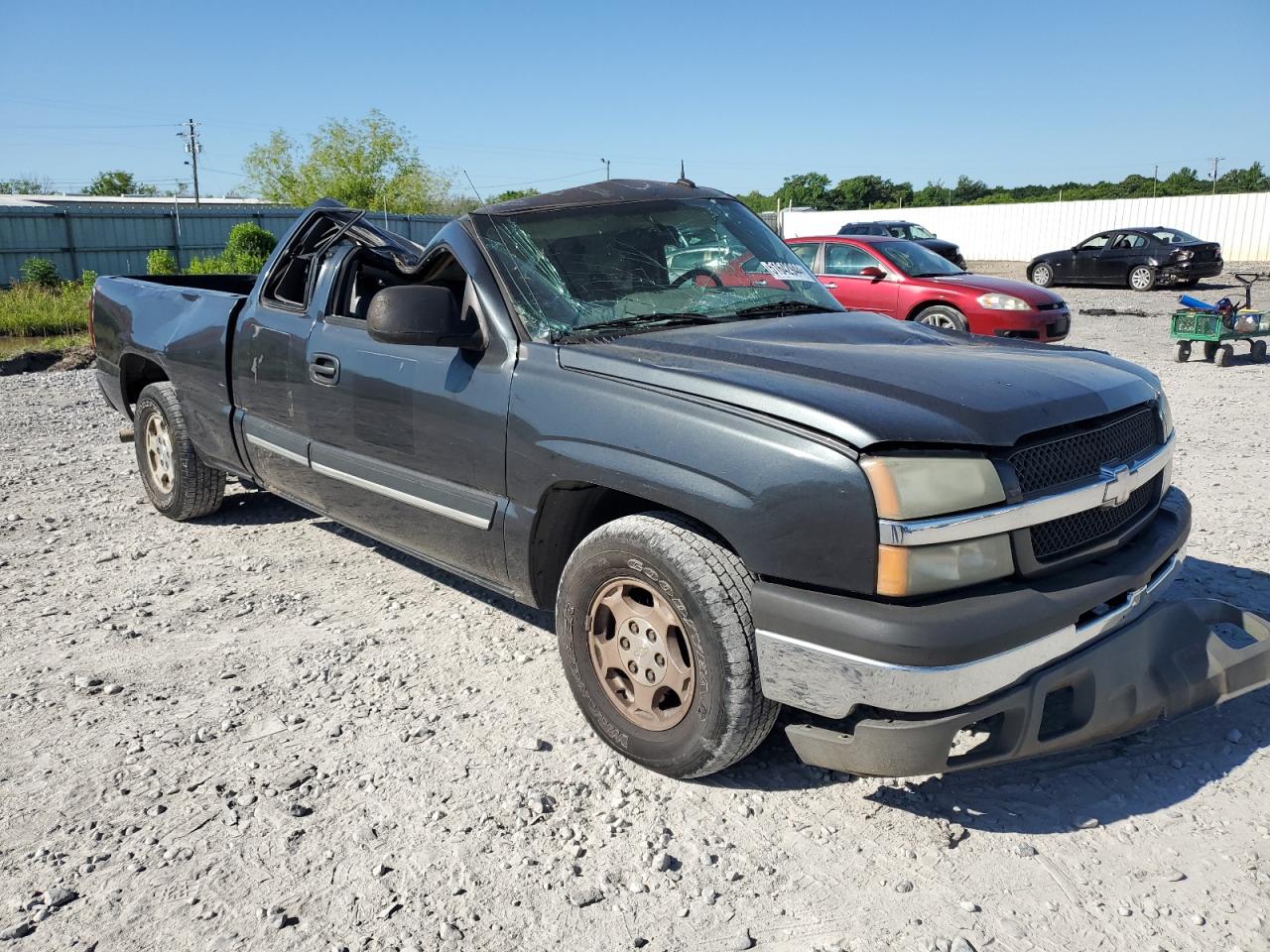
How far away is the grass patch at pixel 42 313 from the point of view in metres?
17.5

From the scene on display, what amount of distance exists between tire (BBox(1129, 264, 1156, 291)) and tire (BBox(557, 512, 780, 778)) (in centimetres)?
2377

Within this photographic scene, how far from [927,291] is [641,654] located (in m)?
10.0

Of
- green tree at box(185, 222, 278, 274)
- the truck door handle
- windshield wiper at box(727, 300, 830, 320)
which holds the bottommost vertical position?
the truck door handle

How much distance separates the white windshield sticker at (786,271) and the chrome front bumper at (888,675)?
1.99 meters

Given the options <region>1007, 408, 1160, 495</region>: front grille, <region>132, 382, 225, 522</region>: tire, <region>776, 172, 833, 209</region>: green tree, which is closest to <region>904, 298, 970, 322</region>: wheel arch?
<region>132, 382, 225, 522</region>: tire

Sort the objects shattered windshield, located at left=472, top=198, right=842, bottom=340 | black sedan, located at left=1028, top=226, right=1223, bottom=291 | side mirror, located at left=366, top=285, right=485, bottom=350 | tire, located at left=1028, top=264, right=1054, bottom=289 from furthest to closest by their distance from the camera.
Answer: tire, located at left=1028, top=264, right=1054, bottom=289 → black sedan, located at left=1028, top=226, right=1223, bottom=291 → shattered windshield, located at left=472, top=198, right=842, bottom=340 → side mirror, located at left=366, top=285, right=485, bottom=350

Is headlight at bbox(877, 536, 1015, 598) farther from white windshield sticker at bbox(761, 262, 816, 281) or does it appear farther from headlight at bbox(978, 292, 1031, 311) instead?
headlight at bbox(978, 292, 1031, 311)

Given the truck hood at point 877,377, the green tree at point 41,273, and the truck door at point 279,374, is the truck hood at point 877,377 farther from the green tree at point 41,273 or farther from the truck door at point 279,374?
the green tree at point 41,273

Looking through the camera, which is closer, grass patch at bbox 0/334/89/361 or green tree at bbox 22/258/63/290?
grass patch at bbox 0/334/89/361

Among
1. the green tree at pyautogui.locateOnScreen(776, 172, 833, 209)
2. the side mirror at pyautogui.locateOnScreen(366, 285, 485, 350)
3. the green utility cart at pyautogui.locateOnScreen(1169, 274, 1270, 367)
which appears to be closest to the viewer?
the side mirror at pyautogui.locateOnScreen(366, 285, 485, 350)

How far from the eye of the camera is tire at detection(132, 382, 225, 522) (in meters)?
5.64

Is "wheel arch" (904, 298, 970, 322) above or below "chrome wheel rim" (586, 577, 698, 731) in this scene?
above

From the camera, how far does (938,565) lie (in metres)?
2.49

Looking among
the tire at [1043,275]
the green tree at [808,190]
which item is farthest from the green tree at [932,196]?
the tire at [1043,275]
